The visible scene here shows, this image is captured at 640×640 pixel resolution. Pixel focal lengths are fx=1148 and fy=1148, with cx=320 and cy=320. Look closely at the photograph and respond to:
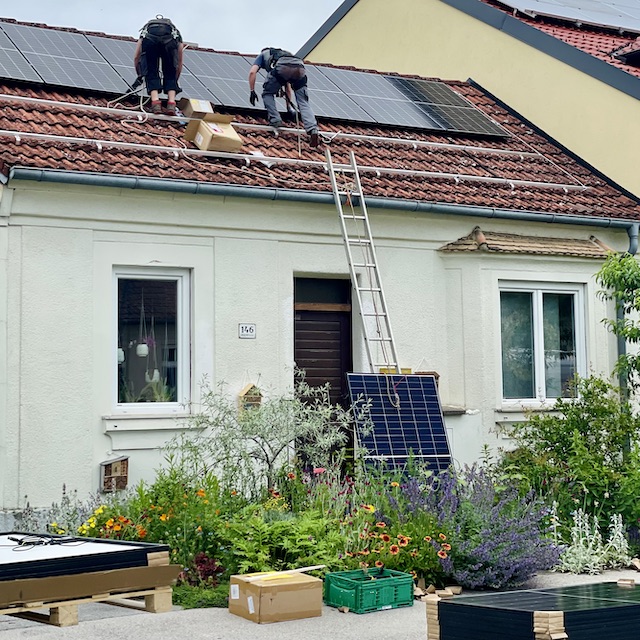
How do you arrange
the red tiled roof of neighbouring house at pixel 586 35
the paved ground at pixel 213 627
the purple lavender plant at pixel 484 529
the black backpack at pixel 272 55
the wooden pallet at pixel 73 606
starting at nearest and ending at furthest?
the wooden pallet at pixel 73 606 → the paved ground at pixel 213 627 → the purple lavender plant at pixel 484 529 → the black backpack at pixel 272 55 → the red tiled roof of neighbouring house at pixel 586 35

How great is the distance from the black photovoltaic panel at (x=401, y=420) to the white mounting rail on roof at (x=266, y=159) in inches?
114

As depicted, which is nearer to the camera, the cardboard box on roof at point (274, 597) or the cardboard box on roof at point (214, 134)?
the cardboard box on roof at point (274, 597)

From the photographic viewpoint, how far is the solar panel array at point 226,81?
546 inches

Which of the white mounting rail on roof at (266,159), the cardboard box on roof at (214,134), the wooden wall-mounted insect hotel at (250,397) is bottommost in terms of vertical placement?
Result: the wooden wall-mounted insect hotel at (250,397)

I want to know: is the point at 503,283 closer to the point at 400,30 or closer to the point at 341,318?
the point at 341,318

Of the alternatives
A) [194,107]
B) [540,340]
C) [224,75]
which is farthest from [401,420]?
[224,75]

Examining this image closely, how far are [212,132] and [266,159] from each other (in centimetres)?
75

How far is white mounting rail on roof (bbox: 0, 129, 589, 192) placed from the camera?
12047 millimetres

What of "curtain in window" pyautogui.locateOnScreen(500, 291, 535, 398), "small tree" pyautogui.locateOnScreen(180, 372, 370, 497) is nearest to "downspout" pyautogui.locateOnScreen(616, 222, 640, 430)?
"curtain in window" pyautogui.locateOnScreen(500, 291, 535, 398)

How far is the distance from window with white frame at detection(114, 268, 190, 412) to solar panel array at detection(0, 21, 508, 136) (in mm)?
2850

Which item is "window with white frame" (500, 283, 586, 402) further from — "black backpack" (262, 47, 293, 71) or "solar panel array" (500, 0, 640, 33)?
"solar panel array" (500, 0, 640, 33)

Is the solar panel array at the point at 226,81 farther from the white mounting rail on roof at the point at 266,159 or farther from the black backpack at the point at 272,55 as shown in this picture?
the white mounting rail on roof at the point at 266,159

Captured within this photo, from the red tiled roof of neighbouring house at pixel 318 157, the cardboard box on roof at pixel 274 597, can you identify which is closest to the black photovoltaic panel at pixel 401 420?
the red tiled roof of neighbouring house at pixel 318 157

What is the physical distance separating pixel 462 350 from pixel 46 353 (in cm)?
495
